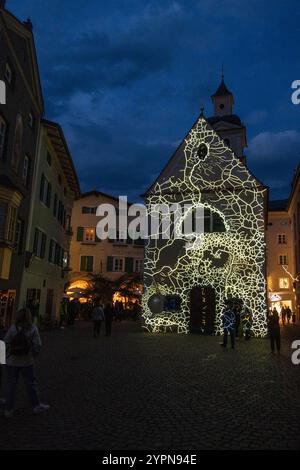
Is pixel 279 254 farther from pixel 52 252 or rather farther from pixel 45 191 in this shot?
pixel 45 191

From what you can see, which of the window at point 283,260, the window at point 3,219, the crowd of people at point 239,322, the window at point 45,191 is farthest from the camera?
the window at point 283,260

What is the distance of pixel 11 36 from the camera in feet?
59.2

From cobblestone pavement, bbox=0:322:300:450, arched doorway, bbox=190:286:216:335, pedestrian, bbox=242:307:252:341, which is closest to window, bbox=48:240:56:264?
arched doorway, bbox=190:286:216:335

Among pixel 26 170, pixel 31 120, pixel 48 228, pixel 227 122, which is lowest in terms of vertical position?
pixel 48 228

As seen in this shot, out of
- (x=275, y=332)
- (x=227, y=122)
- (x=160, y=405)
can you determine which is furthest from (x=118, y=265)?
(x=160, y=405)

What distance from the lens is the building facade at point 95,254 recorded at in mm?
42812

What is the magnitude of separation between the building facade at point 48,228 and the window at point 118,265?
10593 millimetres

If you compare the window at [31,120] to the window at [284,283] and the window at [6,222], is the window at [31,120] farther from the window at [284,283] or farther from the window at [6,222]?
the window at [284,283]

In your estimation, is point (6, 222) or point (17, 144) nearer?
point (6, 222)

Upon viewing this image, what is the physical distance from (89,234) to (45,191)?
2032 centimetres

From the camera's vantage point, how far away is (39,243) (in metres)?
23.0

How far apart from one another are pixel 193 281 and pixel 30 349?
1720 cm

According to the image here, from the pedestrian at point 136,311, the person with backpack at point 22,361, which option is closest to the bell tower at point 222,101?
the pedestrian at point 136,311
